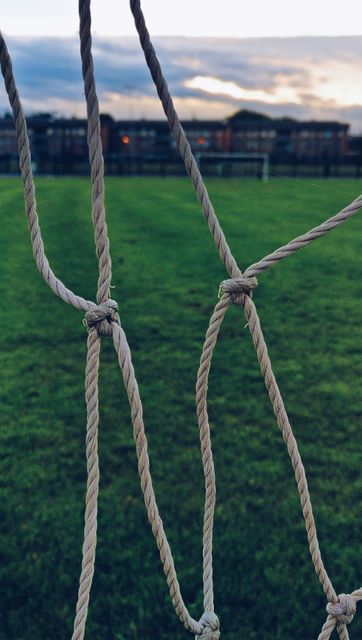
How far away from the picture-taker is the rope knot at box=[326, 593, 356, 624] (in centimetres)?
127

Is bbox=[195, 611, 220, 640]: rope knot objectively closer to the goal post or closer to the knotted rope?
the knotted rope

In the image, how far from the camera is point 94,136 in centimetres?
95

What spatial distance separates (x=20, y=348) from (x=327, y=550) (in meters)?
2.79

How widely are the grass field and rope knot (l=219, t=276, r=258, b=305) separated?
1.23m

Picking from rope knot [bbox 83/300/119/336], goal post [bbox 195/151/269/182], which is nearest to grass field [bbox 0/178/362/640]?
rope knot [bbox 83/300/119/336]

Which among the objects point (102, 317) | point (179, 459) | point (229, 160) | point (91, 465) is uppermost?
point (229, 160)

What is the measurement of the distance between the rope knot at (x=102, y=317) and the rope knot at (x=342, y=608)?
735mm

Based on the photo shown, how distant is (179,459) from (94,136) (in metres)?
2.11

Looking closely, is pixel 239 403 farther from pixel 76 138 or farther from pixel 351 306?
pixel 76 138

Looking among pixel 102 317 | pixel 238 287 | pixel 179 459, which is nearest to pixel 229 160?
pixel 179 459

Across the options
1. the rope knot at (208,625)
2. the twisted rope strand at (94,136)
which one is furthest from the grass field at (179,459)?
the twisted rope strand at (94,136)

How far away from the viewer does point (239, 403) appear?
3.46 m

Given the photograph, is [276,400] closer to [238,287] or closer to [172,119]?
[238,287]

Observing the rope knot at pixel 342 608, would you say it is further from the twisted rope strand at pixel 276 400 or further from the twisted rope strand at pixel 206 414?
the twisted rope strand at pixel 206 414
